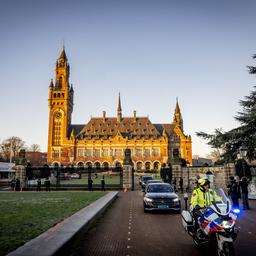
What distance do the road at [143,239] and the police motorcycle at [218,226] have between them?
0.63m

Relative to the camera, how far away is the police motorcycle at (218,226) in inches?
180

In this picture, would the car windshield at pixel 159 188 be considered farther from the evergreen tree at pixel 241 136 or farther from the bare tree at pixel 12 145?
the bare tree at pixel 12 145

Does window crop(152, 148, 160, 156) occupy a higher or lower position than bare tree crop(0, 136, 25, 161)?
lower

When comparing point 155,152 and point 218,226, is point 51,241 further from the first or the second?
point 155,152

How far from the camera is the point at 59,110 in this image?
8288cm

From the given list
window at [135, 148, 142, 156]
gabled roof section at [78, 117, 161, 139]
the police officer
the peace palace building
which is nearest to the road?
the police officer

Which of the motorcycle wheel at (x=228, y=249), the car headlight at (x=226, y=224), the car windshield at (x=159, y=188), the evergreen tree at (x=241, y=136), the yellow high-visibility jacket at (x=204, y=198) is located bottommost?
the motorcycle wheel at (x=228, y=249)

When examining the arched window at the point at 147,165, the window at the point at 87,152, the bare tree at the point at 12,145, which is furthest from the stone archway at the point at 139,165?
the bare tree at the point at 12,145

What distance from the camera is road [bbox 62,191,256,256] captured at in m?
5.77

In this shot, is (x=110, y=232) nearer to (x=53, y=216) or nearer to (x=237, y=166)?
(x=53, y=216)

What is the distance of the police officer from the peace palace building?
7218cm

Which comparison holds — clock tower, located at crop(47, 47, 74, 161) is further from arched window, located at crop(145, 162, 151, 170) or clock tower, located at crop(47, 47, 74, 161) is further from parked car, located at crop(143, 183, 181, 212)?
parked car, located at crop(143, 183, 181, 212)

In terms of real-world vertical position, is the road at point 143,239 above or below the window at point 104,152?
below

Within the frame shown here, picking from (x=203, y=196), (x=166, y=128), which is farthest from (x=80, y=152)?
(x=203, y=196)
